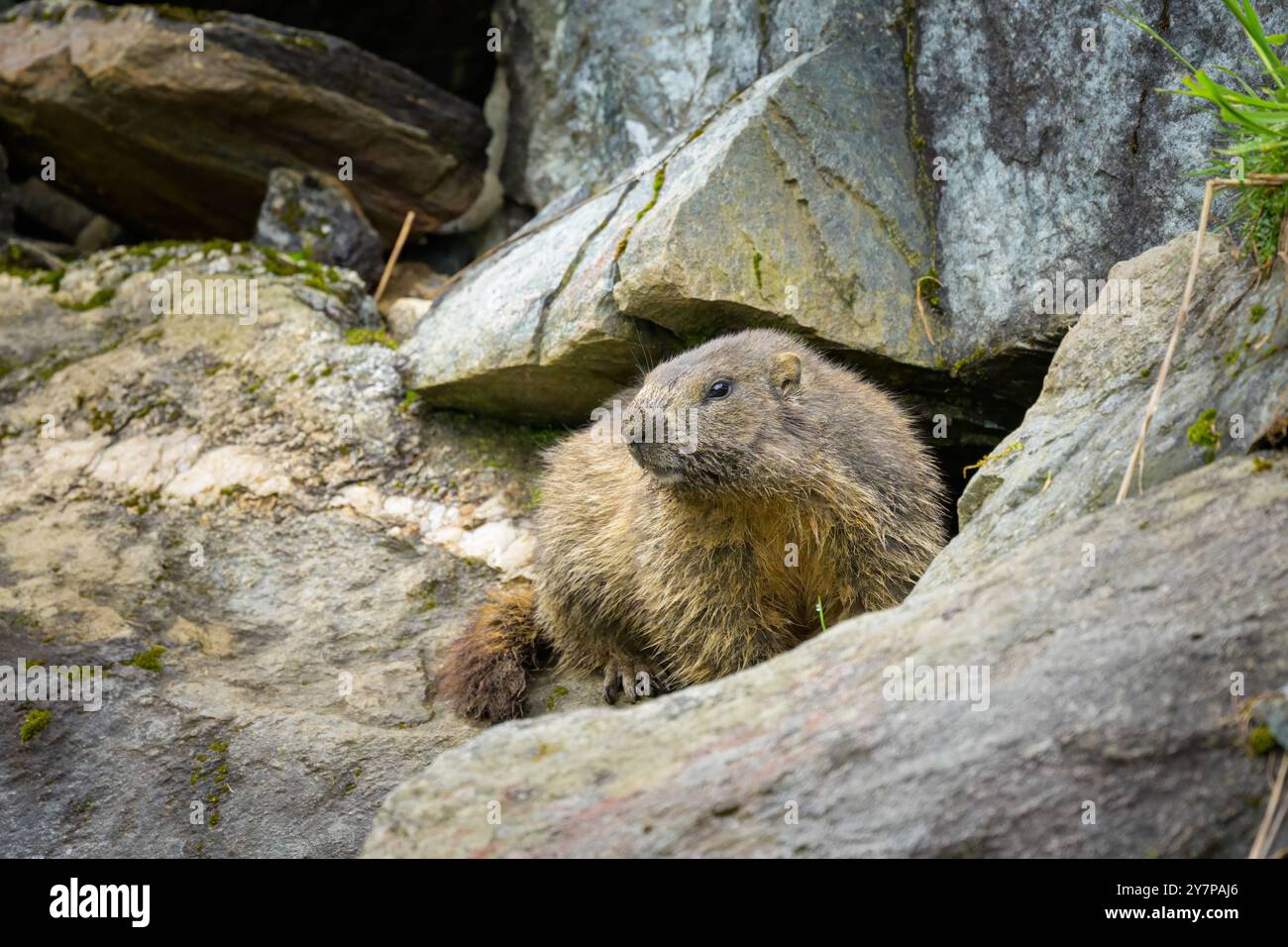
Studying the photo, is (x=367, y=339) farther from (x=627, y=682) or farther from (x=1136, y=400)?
(x=1136, y=400)

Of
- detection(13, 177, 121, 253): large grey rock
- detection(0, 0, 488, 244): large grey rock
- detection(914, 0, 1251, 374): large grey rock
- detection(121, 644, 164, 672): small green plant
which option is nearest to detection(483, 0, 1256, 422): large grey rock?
detection(914, 0, 1251, 374): large grey rock

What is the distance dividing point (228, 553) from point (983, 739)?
502 centimetres

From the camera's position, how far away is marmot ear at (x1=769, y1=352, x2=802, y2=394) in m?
5.98

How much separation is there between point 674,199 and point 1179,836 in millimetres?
4508

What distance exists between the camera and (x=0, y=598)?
21.0 feet

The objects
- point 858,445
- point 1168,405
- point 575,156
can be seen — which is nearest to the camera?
point 1168,405

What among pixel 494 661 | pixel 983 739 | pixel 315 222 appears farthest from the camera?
pixel 315 222

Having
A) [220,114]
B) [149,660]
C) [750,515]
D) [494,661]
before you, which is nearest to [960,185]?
[750,515]

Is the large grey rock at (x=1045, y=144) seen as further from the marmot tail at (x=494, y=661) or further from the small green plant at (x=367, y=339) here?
the small green plant at (x=367, y=339)

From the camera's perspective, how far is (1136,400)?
4.62 m

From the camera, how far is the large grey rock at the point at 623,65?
749cm

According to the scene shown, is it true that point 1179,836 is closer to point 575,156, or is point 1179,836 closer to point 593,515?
point 593,515

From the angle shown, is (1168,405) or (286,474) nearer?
(1168,405)
